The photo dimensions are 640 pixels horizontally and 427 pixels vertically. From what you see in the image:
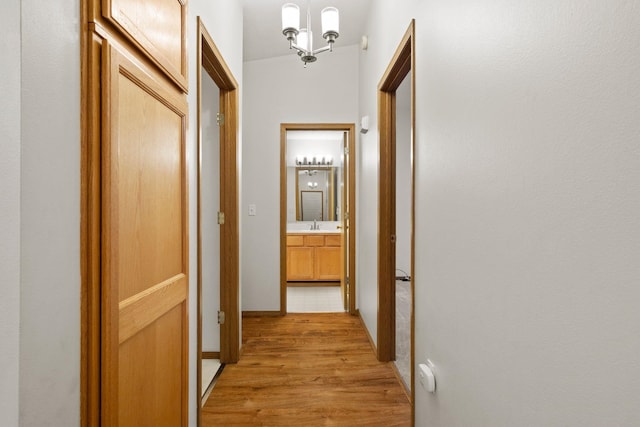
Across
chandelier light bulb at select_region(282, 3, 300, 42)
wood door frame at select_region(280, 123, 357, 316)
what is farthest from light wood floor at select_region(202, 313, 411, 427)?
chandelier light bulb at select_region(282, 3, 300, 42)

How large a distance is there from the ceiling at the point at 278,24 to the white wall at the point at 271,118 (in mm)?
164

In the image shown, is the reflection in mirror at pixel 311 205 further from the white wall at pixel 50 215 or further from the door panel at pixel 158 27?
the white wall at pixel 50 215

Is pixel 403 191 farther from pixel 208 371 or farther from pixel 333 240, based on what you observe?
pixel 208 371

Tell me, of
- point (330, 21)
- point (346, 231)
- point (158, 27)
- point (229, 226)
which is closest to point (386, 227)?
point (229, 226)

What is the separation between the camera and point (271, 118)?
382cm

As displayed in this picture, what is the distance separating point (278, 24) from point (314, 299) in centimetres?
303

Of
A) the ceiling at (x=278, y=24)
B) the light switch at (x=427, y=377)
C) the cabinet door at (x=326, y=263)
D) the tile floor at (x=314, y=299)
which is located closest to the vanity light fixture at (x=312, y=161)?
the cabinet door at (x=326, y=263)

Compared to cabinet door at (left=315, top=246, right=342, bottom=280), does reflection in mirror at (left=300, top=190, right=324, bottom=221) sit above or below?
above

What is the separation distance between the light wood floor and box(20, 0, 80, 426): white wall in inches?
53.7

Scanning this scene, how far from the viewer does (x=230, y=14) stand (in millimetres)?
2477

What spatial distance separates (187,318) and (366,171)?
218 centimetres

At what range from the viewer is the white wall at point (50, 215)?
2.30 ft

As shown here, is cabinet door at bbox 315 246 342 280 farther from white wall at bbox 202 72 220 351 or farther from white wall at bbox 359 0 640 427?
white wall at bbox 359 0 640 427

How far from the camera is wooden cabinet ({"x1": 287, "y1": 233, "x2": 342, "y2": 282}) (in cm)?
512
